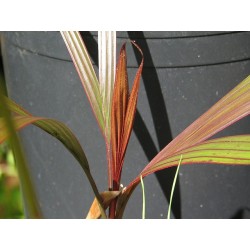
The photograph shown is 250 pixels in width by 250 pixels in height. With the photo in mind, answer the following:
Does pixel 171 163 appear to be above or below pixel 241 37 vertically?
below

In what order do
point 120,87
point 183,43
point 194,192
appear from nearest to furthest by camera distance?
point 120,87 < point 183,43 < point 194,192

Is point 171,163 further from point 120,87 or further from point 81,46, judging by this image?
point 81,46

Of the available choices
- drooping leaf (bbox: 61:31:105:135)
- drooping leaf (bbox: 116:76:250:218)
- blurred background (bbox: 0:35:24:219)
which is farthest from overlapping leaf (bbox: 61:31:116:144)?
blurred background (bbox: 0:35:24:219)

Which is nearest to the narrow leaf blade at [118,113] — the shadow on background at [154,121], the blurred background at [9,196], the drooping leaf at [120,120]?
the drooping leaf at [120,120]

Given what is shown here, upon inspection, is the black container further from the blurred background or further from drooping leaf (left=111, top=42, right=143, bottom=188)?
the blurred background

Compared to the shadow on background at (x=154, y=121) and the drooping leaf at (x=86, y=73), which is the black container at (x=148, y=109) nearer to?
the shadow on background at (x=154, y=121)

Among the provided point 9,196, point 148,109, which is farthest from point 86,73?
point 9,196
